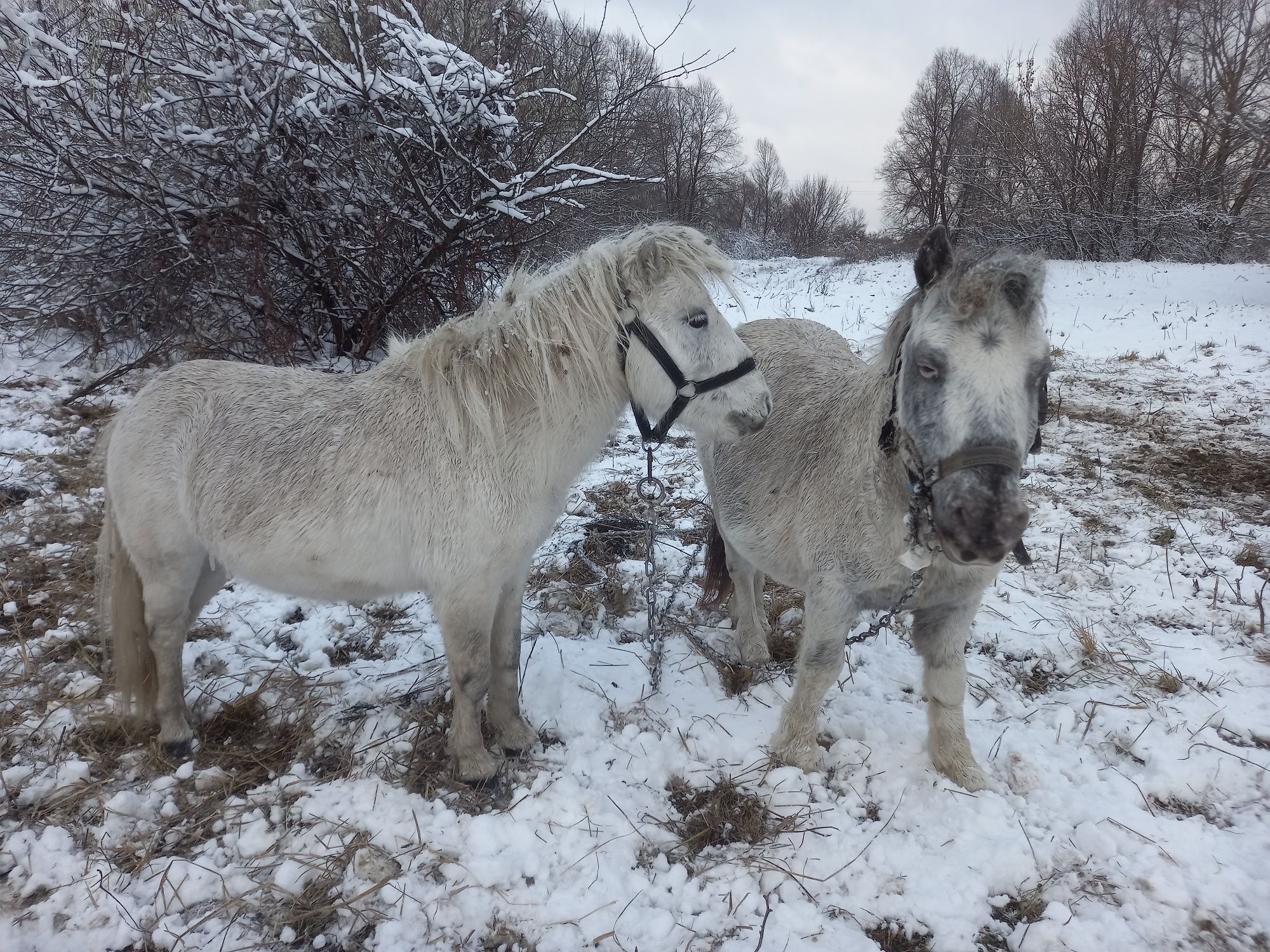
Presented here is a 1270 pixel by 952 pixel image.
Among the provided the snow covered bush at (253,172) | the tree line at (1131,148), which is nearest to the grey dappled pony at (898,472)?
the snow covered bush at (253,172)

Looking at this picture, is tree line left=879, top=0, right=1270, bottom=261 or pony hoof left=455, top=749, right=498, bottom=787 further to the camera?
tree line left=879, top=0, right=1270, bottom=261

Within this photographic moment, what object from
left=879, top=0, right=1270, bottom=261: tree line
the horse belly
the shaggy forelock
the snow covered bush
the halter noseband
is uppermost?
left=879, top=0, right=1270, bottom=261: tree line

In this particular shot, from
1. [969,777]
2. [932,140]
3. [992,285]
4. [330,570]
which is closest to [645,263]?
[992,285]

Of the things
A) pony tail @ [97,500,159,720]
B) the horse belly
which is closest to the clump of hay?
the horse belly

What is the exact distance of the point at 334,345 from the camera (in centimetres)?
683

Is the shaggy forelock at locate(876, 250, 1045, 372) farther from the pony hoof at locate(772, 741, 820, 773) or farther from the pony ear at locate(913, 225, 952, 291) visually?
the pony hoof at locate(772, 741, 820, 773)

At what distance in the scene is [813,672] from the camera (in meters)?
Result: 2.29

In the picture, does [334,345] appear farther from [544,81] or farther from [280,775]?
[280,775]

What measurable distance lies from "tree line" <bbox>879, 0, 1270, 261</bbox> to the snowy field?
1469 centimetres

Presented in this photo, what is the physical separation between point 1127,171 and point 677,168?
1837 centimetres

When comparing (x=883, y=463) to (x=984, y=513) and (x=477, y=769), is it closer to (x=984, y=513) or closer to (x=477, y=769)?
(x=984, y=513)

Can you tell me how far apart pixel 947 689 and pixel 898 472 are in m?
0.95

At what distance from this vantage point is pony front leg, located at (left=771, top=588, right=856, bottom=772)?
222 cm

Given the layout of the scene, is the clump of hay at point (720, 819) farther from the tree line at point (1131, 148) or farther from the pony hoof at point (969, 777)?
the tree line at point (1131, 148)
